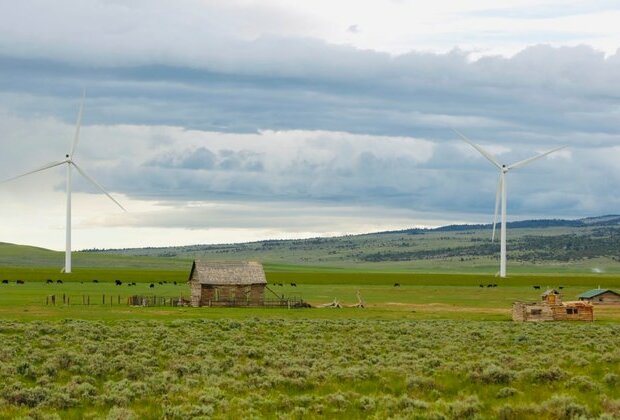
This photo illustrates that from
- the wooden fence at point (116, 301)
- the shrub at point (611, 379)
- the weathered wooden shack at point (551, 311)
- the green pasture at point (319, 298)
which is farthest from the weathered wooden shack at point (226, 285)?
the shrub at point (611, 379)

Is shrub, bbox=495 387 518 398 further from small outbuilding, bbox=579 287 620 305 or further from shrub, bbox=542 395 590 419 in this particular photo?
small outbuilding, bbox=579 287 620 305

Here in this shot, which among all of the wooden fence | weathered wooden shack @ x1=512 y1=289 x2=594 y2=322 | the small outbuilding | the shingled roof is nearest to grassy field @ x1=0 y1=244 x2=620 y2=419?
weathered wooden shack @ x1=512 y1=289 x2=594 y2=322

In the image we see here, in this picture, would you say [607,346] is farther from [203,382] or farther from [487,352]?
[203,382]

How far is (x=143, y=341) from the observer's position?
39.2 m

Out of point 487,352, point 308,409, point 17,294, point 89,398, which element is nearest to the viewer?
point 308,409

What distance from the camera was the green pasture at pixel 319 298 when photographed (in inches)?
2506

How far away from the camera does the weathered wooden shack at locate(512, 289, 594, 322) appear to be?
63219 mm

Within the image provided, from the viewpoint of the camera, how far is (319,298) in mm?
91062

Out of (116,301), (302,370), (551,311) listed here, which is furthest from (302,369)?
(116,301)

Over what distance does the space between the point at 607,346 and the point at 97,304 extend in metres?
43.0

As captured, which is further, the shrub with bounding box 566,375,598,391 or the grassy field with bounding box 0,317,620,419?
the shrub with bounding box 566,375,598,391

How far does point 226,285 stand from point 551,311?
27053 mm

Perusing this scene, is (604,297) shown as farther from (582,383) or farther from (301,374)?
(301,374)

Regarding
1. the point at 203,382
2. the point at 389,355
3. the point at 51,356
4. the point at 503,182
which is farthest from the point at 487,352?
the point at 503,182
